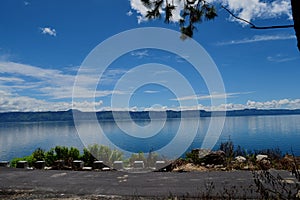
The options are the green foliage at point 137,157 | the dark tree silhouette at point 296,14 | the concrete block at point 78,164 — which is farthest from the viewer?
the green foliage at point 137,157

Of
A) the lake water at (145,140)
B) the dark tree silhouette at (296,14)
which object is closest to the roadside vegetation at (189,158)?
the lake water at (145,140)

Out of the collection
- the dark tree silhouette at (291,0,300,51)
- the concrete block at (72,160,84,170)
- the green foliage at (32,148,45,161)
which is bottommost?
the concrete block at (72,160,84,170)

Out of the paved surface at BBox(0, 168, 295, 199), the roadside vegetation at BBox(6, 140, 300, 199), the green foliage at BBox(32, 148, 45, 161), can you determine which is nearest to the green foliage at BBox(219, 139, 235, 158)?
the roadside vegetation at BBox(6, 140, 300, 199)

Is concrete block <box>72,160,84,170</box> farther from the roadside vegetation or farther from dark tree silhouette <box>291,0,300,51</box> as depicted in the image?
dark tree silhouette <box>291,0,300,51</box>

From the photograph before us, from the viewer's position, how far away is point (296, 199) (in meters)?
2.45

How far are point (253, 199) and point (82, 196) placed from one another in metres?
2.81

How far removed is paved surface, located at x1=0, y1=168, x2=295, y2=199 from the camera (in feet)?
17.1

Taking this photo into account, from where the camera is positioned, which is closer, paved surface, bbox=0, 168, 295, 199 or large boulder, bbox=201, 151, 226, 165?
paved surface, bbox=0, 168, 295, 199

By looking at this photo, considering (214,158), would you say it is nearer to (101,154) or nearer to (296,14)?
(101,154)

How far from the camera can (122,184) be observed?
6.08m

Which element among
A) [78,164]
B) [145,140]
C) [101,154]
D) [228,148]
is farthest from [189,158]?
[145,140]

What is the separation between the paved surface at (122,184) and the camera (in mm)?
5203

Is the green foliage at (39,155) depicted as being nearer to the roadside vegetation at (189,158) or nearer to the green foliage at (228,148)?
the roadside vegetation at (189,158)

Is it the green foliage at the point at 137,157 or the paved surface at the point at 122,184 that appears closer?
the paved surface at the point at 122,184
